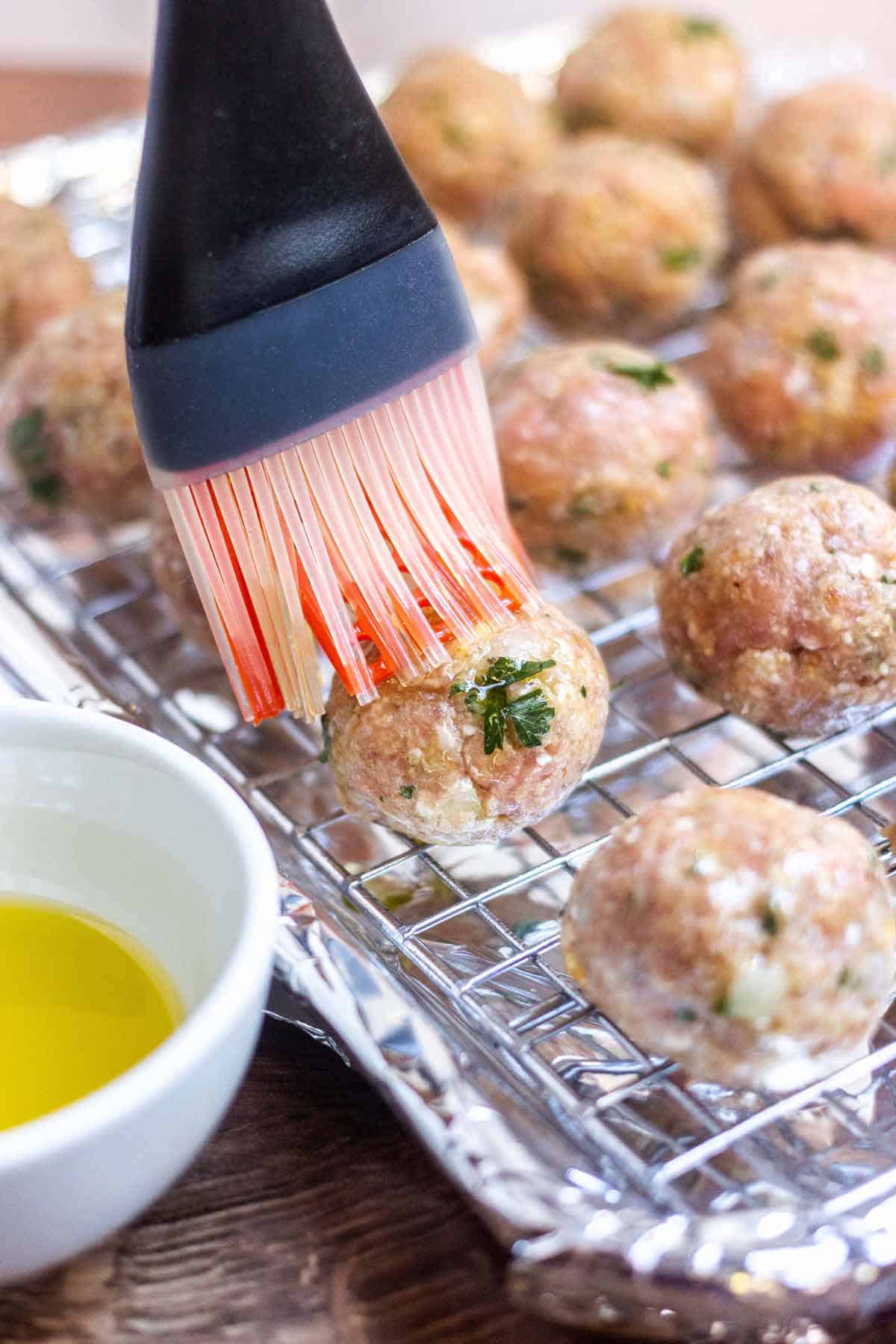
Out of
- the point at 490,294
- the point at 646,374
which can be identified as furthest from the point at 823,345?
the point at 490,294

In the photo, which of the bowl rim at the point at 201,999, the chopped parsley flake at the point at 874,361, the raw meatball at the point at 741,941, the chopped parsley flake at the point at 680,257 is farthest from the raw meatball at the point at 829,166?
the bowl rim at the point at 201,999

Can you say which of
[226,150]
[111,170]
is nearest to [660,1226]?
[226,150]

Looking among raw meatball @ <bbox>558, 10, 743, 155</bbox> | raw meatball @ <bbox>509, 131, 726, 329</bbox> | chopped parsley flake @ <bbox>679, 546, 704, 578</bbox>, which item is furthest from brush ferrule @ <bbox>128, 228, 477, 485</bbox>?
raw meatball @ <bbox>558, 10, 743, 155</bbox>

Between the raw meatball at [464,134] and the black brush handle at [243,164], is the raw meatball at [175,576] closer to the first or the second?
the black brush handle at [243,164]

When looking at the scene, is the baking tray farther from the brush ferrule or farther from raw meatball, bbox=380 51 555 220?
raw meatball, bbox=380 51 555 220

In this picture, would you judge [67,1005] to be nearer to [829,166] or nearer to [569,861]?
[569,861]
